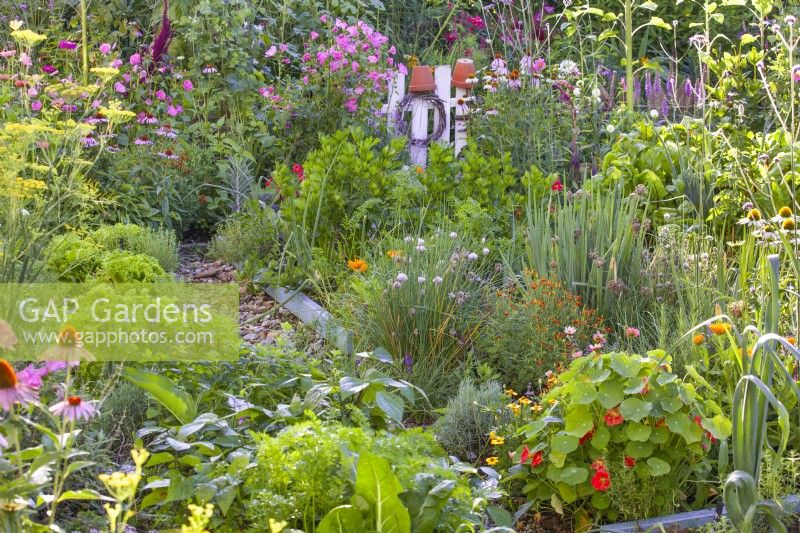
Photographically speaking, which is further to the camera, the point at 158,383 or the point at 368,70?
the point at 368,70

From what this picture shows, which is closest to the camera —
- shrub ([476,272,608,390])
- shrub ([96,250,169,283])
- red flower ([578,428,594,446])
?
red flower ([578,428,594,446])

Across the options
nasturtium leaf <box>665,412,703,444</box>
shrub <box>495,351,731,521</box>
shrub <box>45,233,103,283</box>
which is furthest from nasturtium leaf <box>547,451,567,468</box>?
shrub <box>45,233,103,283</box>

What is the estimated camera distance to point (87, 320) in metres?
3.43

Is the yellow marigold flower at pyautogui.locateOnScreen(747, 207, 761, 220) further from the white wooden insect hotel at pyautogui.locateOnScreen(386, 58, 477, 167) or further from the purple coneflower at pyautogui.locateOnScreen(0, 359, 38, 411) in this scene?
the purple coneflower at pyautogui.locateOnScreen(0, 359, 38, 411)

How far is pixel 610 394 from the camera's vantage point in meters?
2.91

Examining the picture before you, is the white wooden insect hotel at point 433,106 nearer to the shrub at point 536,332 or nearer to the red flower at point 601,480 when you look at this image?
the shrub at point 536,332

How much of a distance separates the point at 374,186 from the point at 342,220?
0.74 feet

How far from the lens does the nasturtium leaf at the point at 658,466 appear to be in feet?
9.41

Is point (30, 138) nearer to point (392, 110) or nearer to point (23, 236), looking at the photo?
point (23, 236)

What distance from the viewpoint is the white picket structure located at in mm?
6227

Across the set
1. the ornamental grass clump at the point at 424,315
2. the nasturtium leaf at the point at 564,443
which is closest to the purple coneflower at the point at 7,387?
the nasturtium leaf at the point at 564,443

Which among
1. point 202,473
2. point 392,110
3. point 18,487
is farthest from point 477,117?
point 18,487

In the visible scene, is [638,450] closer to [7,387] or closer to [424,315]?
[424,315]

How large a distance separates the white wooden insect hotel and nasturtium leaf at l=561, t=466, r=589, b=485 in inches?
138
